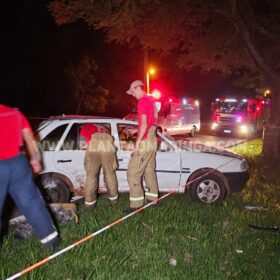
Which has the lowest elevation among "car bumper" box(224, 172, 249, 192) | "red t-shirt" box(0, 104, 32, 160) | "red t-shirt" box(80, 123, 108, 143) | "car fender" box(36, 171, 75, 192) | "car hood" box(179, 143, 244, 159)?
"car bumper" box(224, 172, 249, 192)

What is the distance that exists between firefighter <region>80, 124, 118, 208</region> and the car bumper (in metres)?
2.09

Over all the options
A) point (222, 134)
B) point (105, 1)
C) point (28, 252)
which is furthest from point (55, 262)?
point (222, 134)

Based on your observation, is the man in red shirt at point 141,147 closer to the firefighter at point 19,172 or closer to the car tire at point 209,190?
the car tire at point 209,190

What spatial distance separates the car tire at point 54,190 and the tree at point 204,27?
509 centimetres

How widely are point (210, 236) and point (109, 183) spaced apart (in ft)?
5.93

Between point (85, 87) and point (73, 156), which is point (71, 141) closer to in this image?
point (73, 156)

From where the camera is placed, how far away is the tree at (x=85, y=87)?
21.9m

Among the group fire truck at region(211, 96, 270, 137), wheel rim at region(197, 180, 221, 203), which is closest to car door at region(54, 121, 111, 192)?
wheel rim at region(197, 180, 221, 203)

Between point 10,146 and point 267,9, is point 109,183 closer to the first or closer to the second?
point 10,146

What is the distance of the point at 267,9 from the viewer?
39.3 feet

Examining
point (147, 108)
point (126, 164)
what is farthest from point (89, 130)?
point (147, 108)

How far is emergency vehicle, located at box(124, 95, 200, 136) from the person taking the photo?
56.5ft

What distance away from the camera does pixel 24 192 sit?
383cm

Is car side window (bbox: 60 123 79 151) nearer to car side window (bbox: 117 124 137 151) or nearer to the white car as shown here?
the white car
